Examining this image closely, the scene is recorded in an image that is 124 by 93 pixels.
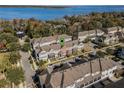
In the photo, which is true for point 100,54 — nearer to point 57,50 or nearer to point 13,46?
point 57,50

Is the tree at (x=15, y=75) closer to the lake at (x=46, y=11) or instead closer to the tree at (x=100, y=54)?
the lake at (x=46, y=11)

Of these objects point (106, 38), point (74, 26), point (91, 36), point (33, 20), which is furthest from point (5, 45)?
point (106, 38)

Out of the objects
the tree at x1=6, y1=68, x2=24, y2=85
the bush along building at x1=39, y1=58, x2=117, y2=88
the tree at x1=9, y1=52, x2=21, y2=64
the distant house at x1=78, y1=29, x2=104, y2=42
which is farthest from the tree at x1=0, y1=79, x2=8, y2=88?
the distant house at x1=78, y1=29, x2=104, y2=42

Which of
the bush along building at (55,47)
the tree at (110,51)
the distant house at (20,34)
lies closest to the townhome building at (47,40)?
the bush along building at (55,47)
